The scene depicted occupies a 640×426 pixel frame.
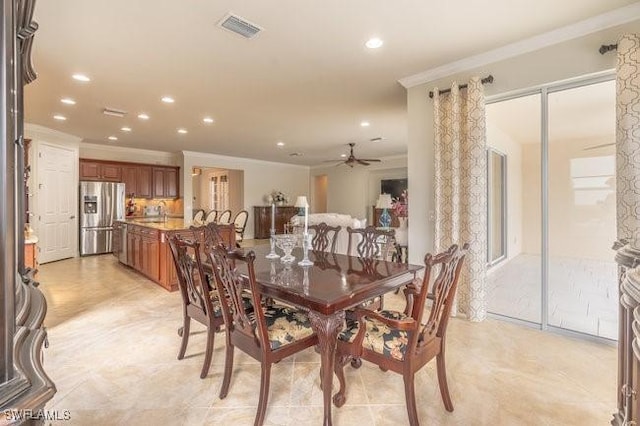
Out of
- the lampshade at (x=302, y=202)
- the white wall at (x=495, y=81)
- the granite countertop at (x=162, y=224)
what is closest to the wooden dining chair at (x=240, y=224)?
the granite countertop at (x=162, y=224)

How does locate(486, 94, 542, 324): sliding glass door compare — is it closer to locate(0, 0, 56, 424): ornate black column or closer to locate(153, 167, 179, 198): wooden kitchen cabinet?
locate(0, 0, 56, 424): ornate black column

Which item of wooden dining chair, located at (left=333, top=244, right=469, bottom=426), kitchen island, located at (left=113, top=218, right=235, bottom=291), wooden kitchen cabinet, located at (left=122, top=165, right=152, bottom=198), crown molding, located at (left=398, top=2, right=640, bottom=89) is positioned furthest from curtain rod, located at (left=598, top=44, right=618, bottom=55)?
wooden kitchen cabinet, located at (left=122, top=165, right=152, bottom=198)

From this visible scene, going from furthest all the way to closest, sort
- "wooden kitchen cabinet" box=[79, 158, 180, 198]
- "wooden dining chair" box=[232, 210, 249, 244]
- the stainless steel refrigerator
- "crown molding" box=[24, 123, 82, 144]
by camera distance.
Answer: "wooden kitchen cabinet" box=[79, 158, 180, 198] → the stainless steel refrigerator → "wooden dining chair" box=[232, 210, 249, 244] → "crown molding" box=[24, 123, 82, 144]

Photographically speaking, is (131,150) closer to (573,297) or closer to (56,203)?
(56,203)

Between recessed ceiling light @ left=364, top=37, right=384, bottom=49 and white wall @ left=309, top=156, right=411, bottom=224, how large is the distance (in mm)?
6741

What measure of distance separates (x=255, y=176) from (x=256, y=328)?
28.4 ft

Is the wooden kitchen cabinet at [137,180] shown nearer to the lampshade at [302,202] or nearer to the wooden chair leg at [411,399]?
the lampshade at [302,202]

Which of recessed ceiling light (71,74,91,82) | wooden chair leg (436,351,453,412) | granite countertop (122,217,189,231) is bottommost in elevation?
wooden chair leg (436,351,453,412)

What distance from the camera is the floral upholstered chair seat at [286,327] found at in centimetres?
183

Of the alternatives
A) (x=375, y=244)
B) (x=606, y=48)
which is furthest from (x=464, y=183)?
(x=606, y=48)

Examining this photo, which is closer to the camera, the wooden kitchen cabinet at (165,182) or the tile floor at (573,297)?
the tile floor at (573,297)

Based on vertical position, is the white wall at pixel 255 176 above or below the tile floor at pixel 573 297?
above

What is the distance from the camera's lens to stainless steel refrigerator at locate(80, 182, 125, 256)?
6.97m

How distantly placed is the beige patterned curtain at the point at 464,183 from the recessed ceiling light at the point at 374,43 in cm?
92
